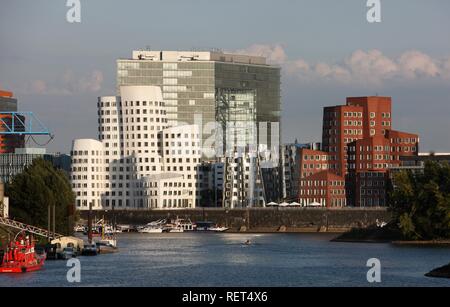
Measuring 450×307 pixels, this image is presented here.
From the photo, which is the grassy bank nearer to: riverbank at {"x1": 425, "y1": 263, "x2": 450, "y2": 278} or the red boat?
riverbank at {"x1": 425, "y1": 263, "x2": 450, "y2": 278}

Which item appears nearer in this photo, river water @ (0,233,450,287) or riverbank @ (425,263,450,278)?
river water @ (0,233,450,287)

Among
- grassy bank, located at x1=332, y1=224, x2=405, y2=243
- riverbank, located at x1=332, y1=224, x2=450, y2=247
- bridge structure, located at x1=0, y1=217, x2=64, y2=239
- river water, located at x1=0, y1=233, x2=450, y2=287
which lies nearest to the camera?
river water, located at x1=0, y1=233, x2=450, y2=287

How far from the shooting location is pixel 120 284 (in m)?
92.4

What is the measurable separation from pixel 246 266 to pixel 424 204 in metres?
45.8

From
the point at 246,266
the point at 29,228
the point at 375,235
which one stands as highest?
the point at 29,228

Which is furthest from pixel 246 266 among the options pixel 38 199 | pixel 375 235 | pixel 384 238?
pixel 375 235

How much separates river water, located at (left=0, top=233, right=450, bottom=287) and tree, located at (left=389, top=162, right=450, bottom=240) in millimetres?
4915

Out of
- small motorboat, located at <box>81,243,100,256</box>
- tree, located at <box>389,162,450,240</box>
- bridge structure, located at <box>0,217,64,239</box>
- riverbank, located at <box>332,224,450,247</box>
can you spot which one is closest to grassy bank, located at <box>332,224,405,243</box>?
riverbank, located at <box>332,224,450,247</box>

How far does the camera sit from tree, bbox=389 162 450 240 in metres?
153

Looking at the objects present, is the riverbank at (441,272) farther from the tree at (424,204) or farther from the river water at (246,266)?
the tree at (424,204)

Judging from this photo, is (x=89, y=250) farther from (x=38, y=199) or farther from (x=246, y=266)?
(x=246, y=266)

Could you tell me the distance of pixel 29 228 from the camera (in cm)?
13000
